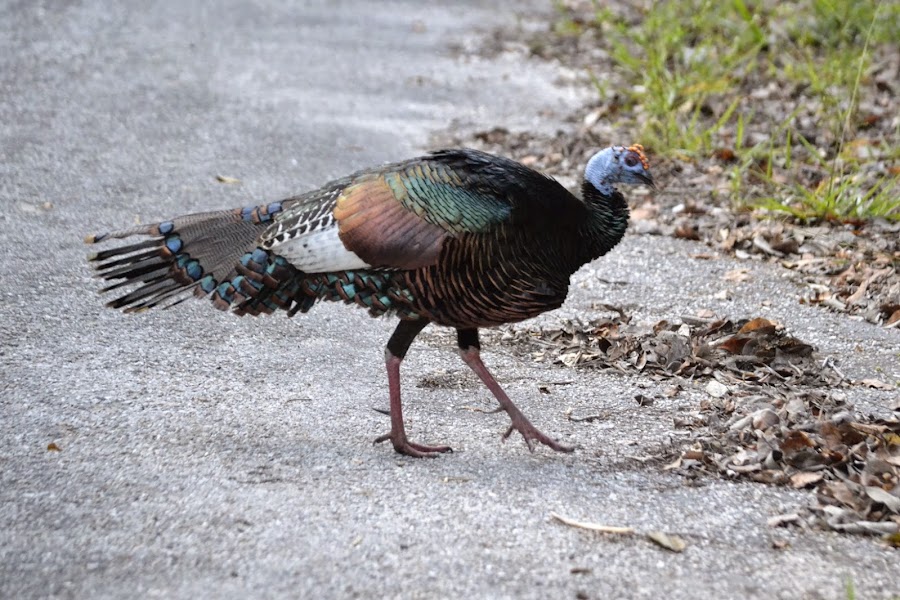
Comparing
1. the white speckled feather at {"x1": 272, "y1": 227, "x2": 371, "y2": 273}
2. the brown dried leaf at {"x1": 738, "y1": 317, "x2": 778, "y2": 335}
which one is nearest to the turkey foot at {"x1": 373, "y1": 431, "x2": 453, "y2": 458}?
the white speckled feather at {"x1": 272, "y1": 227, "x2": 371, "y2": 273}

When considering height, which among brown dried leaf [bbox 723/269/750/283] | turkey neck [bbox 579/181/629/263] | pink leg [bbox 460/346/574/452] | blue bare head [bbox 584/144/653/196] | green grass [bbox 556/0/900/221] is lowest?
brown dried leaf [bbox 723/269/750/283]

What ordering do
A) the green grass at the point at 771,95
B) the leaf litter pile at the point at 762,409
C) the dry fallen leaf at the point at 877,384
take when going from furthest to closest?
the green grass at the point at 771,95
the dry fallen leaf at the point at 877,384
the leaf litter pile at the point at 762,409

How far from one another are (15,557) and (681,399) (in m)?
2.72

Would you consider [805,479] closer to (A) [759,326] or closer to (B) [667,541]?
(B) [667,541]

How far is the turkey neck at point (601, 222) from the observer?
14.1 ft

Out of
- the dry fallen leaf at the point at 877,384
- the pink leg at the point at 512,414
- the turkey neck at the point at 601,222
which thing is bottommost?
the dry fallen leaf at the point at 877,384

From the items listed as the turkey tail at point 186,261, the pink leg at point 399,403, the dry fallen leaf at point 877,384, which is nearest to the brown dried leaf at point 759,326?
the dry fallen leaf at point 877,384

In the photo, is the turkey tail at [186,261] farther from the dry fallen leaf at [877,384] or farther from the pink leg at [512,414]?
the dry fallen leaf at [877,384]

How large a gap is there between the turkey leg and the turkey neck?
0.58 meters

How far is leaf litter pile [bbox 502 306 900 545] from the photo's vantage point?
12.3 ft

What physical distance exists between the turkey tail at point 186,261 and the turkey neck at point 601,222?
1273 millimetres

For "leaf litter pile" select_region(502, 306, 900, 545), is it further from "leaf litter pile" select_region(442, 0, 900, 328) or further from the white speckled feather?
the white speckled feather

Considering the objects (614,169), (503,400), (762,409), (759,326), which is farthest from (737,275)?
(503,400)

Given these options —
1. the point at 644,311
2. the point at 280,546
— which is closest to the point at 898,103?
the point at 644,311
